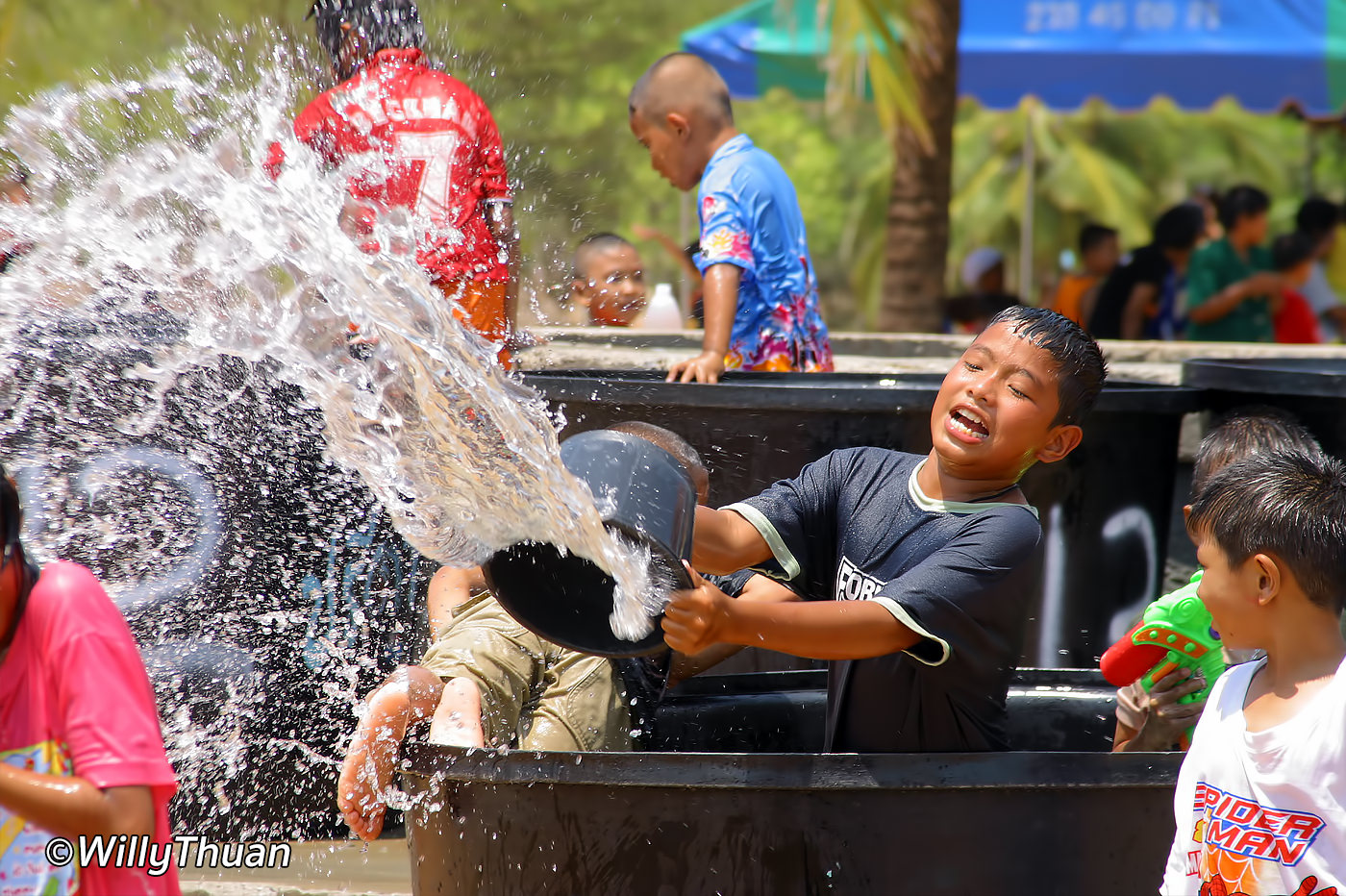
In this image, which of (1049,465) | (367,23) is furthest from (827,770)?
(367,23)

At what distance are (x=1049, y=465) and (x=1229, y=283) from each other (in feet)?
16.6

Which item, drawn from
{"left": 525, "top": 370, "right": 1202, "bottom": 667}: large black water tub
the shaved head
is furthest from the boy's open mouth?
the shaved head

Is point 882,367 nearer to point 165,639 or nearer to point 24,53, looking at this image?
point 165,639

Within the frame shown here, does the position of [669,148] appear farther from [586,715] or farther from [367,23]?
[586,715]

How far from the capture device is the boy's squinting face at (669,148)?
412 cm

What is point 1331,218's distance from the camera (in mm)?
8461

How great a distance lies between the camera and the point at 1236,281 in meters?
7.89

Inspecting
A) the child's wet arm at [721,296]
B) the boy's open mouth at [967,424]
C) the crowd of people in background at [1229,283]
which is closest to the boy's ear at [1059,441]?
the boy's open mouth at [967,424]

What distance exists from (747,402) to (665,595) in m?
1.46

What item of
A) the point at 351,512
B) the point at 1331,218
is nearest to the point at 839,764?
the point at 351,512

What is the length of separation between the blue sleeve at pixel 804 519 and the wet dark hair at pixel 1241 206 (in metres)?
6.56

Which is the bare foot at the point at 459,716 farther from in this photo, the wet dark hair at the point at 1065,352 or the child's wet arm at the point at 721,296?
the child's wet arm at the point at 721,296

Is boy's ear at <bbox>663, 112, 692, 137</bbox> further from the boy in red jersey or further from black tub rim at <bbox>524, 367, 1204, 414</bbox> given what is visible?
black tub rim at <bbox>524, 367, 1204, 414</bbox>

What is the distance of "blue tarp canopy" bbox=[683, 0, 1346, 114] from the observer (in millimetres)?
9156
